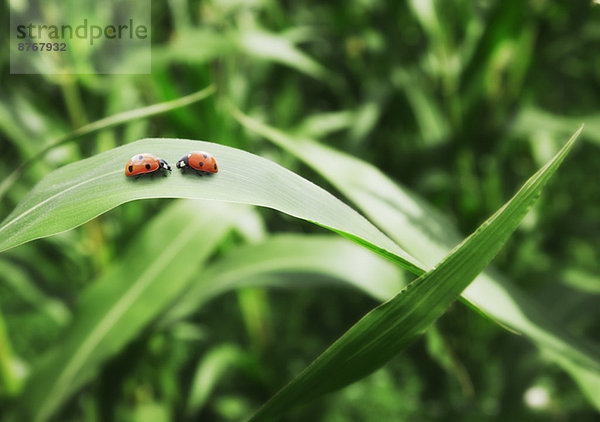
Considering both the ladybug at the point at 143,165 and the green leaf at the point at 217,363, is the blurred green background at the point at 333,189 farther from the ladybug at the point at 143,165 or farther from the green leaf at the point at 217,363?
the ladybug at the point at 143,165

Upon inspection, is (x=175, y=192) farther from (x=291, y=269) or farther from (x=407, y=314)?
(x=291, y=269)

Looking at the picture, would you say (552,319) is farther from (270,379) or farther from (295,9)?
(295,9)

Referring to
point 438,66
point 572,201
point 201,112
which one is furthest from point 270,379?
point 572,201

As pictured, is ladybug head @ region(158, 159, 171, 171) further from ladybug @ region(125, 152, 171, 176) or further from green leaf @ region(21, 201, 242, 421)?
green leaf @ region(21, 201, 242, 421)
